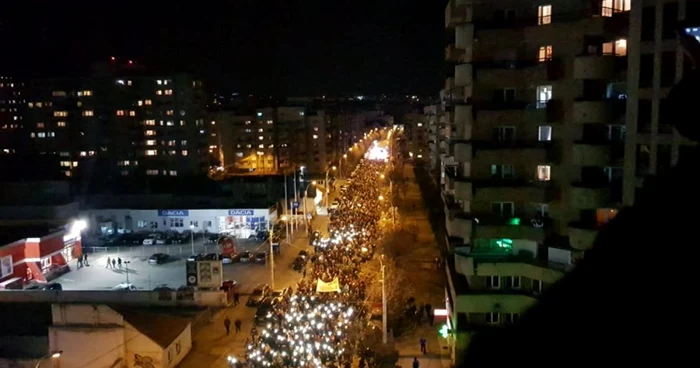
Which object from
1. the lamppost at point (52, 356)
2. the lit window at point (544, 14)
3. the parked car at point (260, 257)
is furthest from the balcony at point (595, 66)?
the parked car at point (260, 257)

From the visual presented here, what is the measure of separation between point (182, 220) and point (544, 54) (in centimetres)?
3078

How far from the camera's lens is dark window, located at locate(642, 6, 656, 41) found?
14.0m

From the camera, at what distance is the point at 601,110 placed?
621 inches

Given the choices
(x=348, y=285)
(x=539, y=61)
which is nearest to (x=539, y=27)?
(x=539, y=61)

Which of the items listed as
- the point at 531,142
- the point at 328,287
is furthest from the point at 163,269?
the point at 531,142

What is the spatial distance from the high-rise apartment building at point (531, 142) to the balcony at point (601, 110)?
0.02 m

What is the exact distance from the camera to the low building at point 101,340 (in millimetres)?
→ 19625

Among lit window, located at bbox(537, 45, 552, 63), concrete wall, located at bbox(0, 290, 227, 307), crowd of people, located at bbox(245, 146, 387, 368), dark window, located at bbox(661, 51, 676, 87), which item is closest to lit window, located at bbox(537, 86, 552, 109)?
lit window, located at bbox(537, 45, 552, 63)

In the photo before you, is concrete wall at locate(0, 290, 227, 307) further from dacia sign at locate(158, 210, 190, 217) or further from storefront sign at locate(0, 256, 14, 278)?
dacia sign at locate(158, 210, 190, 217)

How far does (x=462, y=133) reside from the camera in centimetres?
2034

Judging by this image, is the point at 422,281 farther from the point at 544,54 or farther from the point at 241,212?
the point at 241,212

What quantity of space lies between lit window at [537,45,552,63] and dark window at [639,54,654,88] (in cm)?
320

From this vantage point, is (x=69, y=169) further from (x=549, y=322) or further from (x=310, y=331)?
(x=549, y=322)

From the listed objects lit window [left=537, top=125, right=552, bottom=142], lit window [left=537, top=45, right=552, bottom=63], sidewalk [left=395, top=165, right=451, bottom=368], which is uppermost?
lit window [left=537, top=45, right=552, bottom=63]
